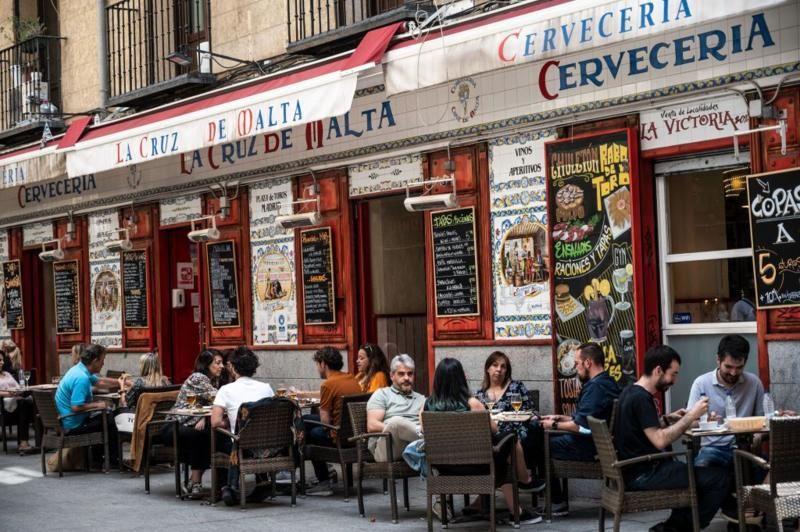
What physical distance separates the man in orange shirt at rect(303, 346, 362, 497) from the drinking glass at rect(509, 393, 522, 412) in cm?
164

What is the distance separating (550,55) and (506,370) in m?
2.66

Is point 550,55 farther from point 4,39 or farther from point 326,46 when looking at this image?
point 4,39

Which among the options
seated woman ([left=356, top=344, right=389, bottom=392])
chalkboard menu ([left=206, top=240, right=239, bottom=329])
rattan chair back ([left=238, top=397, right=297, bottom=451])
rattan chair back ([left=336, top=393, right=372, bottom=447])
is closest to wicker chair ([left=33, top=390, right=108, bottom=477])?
chalkboard menu ([left=206, top=240, right=239, bottom=329])

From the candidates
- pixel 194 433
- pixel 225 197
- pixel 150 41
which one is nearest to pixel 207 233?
pixel 225 197

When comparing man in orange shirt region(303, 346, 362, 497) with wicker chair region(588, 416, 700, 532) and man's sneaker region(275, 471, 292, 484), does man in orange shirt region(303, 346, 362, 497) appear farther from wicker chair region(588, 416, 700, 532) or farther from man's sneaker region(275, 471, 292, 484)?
wicker chair region(588, 416, 700, 532)

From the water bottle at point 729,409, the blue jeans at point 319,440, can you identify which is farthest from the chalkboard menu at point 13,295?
the water bottle at point 729,409

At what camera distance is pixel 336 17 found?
552 inches

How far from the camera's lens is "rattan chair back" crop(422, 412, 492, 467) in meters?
8.98

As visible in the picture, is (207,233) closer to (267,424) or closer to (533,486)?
(267,424)

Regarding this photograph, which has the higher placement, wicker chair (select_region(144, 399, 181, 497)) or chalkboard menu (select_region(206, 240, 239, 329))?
chalkboard menu (select_region(206, 240, 239, 329))

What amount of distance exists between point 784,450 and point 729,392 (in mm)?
1814

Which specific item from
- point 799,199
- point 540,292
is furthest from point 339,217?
point 799,199

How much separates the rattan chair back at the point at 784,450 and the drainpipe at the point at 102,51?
1346 cm

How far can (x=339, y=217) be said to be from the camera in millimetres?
14055
